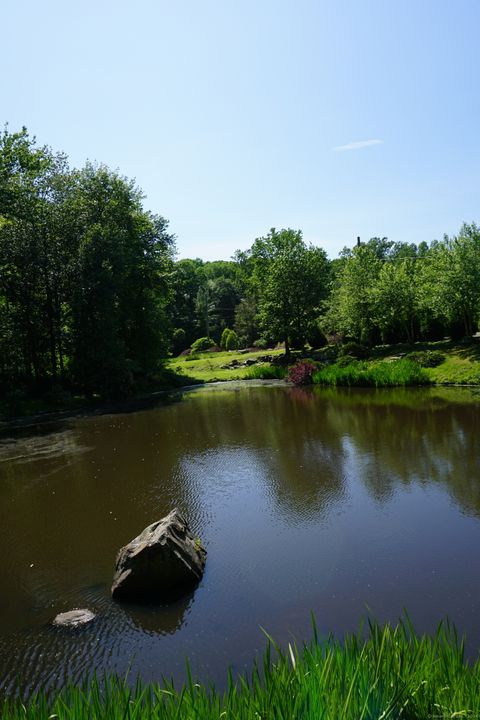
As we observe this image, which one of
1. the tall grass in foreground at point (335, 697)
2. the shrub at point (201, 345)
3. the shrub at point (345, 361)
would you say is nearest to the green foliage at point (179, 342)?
the shrub at point (201, 345)

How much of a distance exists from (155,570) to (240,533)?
231 centimetres

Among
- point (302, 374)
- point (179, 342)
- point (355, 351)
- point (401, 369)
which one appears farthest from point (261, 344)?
point (401, 369)

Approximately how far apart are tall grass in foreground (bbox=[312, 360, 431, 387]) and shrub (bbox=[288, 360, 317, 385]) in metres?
1.00

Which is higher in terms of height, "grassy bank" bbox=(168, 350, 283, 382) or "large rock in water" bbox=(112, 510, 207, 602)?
"grassy bank" bbox=(168, 350, 283, 382)

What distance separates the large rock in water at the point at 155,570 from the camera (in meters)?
6.55

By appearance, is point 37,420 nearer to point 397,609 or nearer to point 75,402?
point 75,402

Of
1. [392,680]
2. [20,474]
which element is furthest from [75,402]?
[392,680]

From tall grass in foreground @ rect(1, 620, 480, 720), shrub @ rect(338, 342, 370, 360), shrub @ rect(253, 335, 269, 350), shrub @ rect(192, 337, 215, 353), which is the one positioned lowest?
tall grass in foreground @ rect(1, 620, 480, 720)

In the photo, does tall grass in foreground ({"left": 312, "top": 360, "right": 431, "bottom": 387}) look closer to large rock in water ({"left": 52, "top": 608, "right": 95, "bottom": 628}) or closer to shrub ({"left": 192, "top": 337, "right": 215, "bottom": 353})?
large rock in water ({"left": 52, "top": 608, "right": 95, "bottom": 628})

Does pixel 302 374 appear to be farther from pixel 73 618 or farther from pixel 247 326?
pixel 247 326

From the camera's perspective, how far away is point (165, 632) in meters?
5.79

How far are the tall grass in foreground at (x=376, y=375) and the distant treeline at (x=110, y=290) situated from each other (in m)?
5.22

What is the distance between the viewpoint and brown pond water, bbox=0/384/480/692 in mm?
5578

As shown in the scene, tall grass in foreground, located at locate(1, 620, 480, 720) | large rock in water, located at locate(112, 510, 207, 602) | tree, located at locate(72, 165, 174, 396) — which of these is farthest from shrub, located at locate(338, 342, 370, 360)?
tall grass in foreground, located at locate(1, 620, 480, 720)
